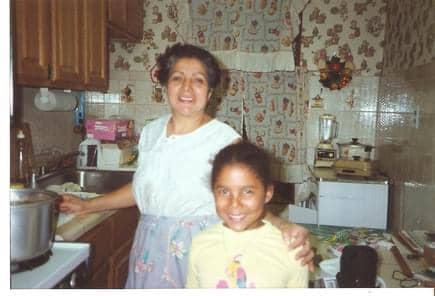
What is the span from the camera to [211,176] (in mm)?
755

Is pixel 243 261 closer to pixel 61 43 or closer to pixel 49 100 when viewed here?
pixel 61 43

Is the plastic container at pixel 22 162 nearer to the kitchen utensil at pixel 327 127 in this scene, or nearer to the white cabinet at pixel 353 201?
the white cabinet at pixel 353 201

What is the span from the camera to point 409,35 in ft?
5.51

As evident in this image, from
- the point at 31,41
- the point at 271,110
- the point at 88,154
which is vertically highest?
the point at 31,41

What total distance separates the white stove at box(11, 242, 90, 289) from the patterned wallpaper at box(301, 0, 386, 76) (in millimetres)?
1693

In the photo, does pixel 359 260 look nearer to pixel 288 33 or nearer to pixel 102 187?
pixel 102 187

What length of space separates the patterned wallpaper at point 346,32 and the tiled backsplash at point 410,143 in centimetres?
19

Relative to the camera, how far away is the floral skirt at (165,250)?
0.83 metres

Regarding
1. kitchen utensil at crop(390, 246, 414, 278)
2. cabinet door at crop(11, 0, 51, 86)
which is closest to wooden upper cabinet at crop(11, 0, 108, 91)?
cabinet door at crop(11, 0, 51, 86)

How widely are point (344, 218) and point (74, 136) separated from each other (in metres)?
1.33

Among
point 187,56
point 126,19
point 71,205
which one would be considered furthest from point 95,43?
point 187,56

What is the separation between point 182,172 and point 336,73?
1534 mm

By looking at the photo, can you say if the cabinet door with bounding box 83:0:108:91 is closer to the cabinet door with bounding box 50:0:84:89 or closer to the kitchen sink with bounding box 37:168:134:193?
the cabinet door with bounding box 50:0:84:89

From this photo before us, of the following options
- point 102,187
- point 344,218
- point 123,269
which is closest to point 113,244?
point 123,269
